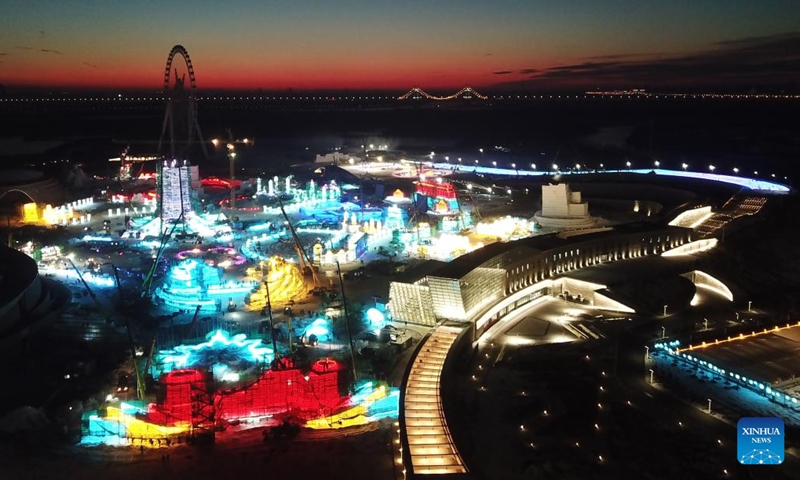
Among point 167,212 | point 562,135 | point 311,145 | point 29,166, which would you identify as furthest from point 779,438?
point 562,135

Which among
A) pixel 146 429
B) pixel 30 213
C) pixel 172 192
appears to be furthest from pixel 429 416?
pixel 30 213

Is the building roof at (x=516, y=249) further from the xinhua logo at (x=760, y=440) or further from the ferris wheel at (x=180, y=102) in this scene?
the ferris wheel at (x=180, y=102)

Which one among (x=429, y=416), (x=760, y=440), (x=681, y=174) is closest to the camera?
(x=760, y=440)

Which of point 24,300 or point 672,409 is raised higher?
point 24,300

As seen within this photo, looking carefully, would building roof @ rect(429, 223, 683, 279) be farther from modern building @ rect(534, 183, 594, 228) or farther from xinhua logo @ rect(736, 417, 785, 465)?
xinhua logo @ rect(736, 417, 785, 465)

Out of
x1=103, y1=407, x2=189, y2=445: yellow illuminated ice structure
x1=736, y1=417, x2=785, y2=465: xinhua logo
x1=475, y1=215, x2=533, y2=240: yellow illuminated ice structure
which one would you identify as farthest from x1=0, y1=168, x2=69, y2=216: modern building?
x1=736, y1=417, x2=785, y2=465: xinhua logo

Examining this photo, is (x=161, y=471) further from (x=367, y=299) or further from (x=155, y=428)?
(x=367, y=299)

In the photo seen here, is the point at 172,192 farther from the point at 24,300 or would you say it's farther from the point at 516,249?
the point at 516,249
